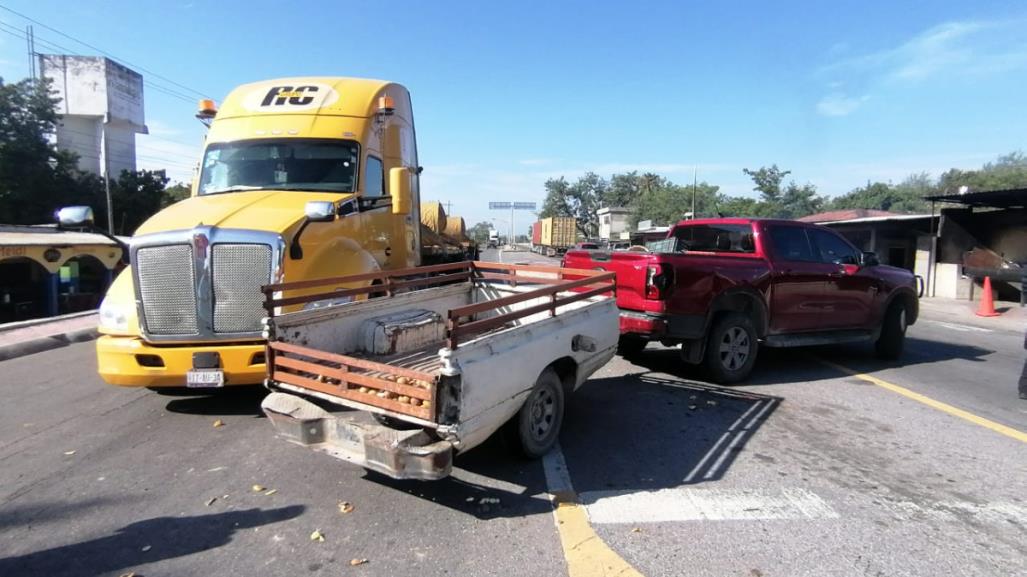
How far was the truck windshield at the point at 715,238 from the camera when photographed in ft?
23.8

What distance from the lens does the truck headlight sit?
5461 millimetres

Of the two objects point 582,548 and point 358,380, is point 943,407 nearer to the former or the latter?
point 582,548

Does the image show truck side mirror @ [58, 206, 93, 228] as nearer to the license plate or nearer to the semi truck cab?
the semi truck cab

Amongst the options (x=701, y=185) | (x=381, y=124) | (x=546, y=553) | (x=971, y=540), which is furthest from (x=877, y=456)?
(x=701, y=185)

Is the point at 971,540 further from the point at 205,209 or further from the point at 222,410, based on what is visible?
the point at 205,209

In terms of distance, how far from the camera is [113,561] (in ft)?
10.1

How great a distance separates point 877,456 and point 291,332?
4718 millimetres

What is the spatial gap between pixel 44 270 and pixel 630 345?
52.6 feet

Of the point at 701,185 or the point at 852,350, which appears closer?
the point at 852,350

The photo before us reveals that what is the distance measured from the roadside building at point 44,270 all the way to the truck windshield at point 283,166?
33.7 ft

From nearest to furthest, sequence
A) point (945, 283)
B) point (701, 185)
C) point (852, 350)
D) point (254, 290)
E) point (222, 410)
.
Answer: point (254, 290) → point (222, 410) → point (852, 350) → point (945, 283) → point (701, 185)

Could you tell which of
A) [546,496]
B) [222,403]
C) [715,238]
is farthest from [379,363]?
[715,238]

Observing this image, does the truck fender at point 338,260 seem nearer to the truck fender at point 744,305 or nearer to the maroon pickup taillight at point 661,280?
the maroon pickup taillight at point 661,280

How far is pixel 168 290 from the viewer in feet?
17.5
